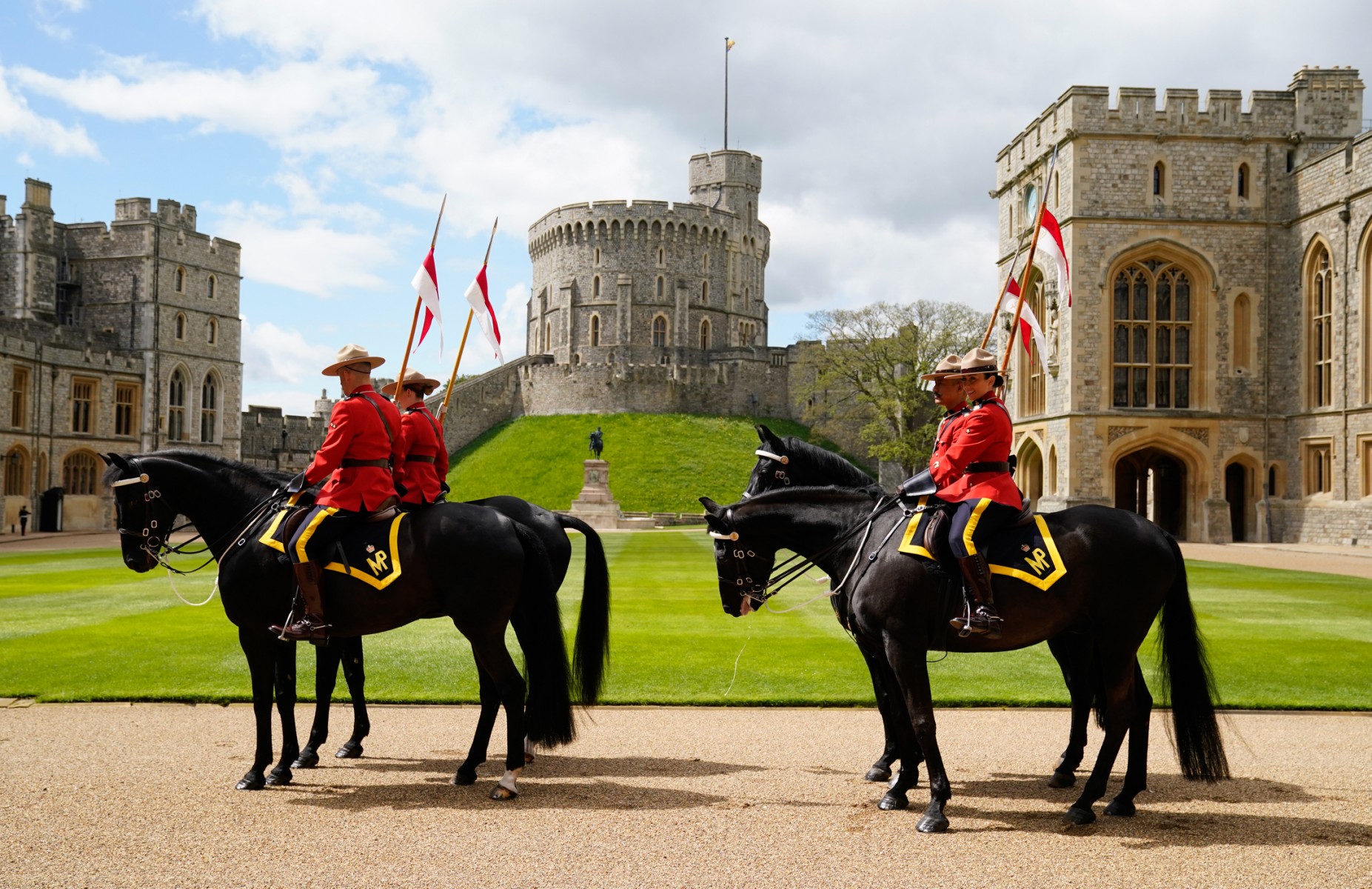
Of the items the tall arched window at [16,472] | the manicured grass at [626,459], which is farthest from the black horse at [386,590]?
the manicured grass at [626,459]

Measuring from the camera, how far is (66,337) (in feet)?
142

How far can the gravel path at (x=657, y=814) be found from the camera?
5051 mm

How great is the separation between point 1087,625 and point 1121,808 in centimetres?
105

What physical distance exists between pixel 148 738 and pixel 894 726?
5.25 metres

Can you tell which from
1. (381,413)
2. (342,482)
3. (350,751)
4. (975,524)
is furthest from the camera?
(350,751)

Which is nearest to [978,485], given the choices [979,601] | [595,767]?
[979,601]

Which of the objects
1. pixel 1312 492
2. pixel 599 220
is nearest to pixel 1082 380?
pixel 1312 492

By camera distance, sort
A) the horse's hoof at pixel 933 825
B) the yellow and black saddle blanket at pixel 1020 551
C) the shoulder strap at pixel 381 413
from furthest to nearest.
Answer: the shoulder strap at pixel 381 413 → the yellow and black saddle blanket at pixel 1020 551 → the horse's hoof at pixel 933 825

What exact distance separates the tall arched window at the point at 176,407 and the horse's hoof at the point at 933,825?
4911cm

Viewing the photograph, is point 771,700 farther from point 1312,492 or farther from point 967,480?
point 1312,492

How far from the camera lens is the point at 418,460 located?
24.9 feet

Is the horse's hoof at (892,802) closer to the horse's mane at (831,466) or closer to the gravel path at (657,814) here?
the gravel path at (657,814)

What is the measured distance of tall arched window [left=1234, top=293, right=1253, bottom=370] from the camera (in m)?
34.3

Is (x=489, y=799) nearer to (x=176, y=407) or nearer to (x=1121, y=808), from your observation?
(x=1121, y=808)
